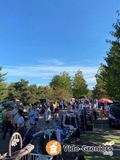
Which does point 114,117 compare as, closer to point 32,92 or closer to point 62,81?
point 32,92

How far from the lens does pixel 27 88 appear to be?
58969 millimetres

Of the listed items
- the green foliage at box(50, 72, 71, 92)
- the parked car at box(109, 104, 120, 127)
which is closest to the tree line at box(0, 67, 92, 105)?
the green foliage at box(50, 72, 71, 92)

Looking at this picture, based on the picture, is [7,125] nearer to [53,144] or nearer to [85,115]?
[85,115]

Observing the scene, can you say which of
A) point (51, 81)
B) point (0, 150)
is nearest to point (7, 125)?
point (0, 150)

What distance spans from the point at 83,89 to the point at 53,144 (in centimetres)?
5930

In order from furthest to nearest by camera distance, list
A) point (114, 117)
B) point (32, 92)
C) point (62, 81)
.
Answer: point (62, 81)
point (32, 92)
point (114, 117)

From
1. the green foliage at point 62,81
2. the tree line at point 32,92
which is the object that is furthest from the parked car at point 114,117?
the green foliage at point 62,81

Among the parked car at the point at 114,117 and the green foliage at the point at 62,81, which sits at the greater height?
the green foliage at the point at 62,81

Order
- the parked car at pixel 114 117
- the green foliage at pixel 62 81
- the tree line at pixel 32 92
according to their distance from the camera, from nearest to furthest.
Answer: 1. the parked car at pixel 114 117
2. the tree line at pixel 32 92
3. the green foliage at pixel 62 81

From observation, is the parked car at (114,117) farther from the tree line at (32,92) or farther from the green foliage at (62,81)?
the green foliage at (62,81)

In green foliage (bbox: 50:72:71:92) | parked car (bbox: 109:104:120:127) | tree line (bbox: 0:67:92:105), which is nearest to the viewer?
parked car (bbox: 109:104:120:127)

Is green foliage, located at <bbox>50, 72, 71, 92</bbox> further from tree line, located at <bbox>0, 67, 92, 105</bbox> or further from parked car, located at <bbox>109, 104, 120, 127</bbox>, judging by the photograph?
parked car, located at <bbox>109, 104, 120, 127</bbox>

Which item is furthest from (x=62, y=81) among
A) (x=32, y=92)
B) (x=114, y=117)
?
(x=114, y=117)

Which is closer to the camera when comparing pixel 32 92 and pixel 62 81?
pixel 32 92
